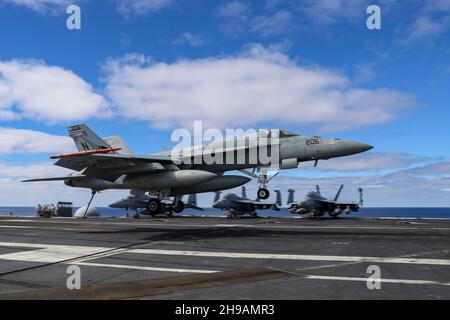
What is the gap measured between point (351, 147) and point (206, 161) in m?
8.94

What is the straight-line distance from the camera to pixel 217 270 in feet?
35.9

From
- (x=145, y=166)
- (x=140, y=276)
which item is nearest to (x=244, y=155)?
(x=145, y=166)

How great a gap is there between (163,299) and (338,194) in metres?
62.8

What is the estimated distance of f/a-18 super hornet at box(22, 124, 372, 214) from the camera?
72.5 ft

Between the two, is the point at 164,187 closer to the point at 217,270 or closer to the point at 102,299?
the point at 217,270

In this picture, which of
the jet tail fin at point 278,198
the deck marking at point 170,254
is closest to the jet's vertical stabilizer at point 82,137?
the deck marking at point 170,254

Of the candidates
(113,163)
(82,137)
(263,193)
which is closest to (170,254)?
(263,193)

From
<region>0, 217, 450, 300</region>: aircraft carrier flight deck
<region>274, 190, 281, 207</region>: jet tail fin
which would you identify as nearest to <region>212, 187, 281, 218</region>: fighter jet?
<region>274, 190, 281, 207</region>: jet tail fin

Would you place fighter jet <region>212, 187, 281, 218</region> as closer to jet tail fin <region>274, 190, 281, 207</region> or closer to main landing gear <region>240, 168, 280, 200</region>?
jet tail fin <region>274, 190, 281, 207</region>

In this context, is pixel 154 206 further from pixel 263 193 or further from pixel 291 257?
pixel 291 257

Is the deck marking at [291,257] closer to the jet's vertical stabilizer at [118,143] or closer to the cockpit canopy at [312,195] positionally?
the jet's vertical stabilizer at [118,143]

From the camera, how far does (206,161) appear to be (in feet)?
79.8

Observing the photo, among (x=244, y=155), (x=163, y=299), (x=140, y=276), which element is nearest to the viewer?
(x=163, y=299)

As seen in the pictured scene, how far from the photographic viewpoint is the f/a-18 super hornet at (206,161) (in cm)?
2211
